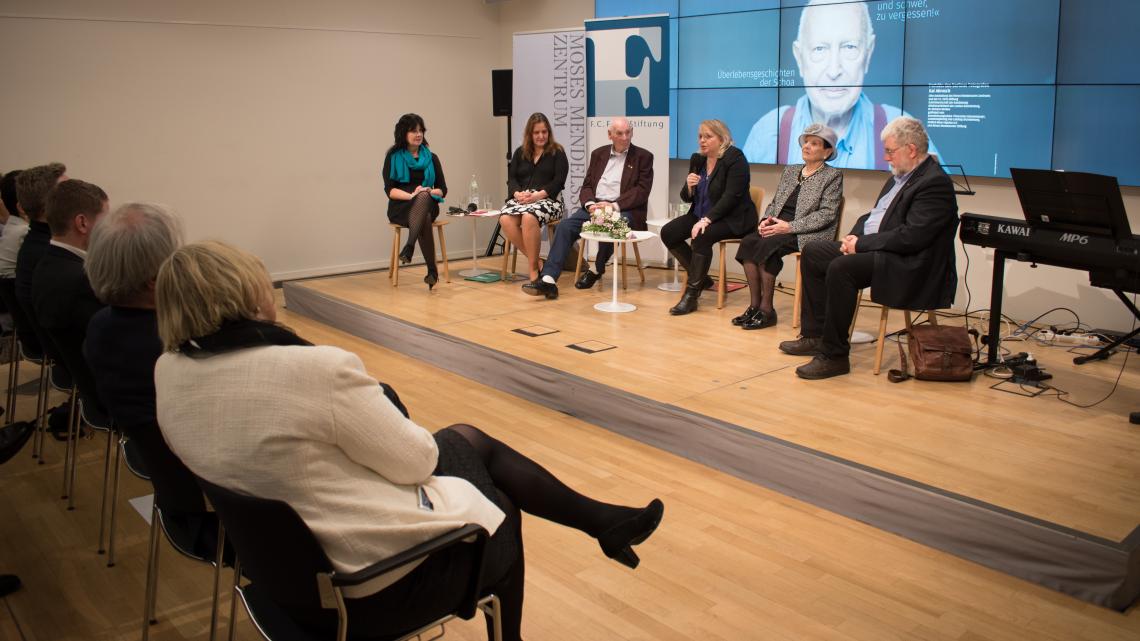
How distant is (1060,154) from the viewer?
220 inches

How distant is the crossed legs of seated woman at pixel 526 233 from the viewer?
7172 millimetres

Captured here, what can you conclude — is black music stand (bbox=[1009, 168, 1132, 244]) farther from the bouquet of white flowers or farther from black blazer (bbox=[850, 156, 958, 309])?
the bouquet of white flowers

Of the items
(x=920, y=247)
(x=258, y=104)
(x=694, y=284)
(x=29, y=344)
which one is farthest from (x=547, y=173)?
(x=29, y=344)

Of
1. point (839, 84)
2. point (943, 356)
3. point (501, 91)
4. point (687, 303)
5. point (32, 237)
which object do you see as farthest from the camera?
point (501, 91)

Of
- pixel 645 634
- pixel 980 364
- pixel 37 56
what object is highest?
pixel 37 56

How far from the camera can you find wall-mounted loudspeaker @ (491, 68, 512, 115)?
8781mm

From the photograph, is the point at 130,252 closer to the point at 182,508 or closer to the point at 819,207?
the point at 182,508

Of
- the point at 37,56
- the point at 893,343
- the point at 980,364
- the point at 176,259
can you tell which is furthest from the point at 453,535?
the point at 37,56

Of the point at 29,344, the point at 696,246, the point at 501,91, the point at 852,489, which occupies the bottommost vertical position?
the point at 852,489

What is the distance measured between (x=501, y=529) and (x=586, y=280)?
5073 millimetres

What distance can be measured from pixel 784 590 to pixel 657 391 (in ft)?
5.67

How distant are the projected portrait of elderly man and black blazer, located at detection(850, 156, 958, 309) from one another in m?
1.68

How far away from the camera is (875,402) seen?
14.1 feet

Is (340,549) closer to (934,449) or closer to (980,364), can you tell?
(934,449)
